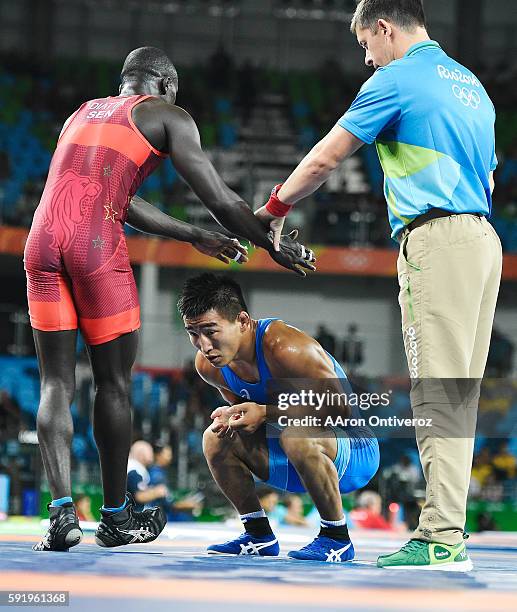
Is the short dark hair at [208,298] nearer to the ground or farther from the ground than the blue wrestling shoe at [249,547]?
farther from the ground

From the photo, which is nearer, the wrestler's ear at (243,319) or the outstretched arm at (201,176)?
the outstretched arm at (201,176)

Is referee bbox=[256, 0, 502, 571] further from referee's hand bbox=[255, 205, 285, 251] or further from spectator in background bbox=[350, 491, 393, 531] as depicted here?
spectator in background bbox=[350, 491, 393, 531]

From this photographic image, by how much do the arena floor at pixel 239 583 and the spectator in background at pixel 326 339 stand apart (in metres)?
11.5

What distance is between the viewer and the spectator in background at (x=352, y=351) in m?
15.1

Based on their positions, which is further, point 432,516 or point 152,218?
point 152,218

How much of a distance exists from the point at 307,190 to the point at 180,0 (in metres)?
20.4

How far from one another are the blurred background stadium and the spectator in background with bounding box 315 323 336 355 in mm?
61

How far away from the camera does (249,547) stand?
3768mm

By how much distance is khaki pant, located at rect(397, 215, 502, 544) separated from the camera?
125 inches

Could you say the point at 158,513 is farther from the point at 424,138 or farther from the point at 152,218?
the point at 424,138

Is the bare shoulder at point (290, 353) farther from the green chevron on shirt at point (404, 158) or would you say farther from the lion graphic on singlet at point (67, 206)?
the lion graphic on singlet at point (67, 206)

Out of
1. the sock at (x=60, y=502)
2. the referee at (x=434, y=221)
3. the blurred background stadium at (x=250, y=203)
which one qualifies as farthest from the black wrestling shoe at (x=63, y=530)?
the blurred background stadium at (x=250, y=203)

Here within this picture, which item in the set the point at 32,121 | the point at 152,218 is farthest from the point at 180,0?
the point at 152,218

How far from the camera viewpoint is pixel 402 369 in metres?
16.3
